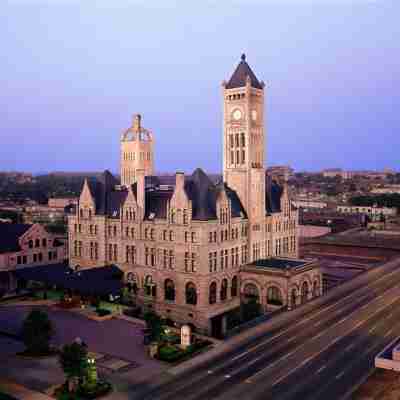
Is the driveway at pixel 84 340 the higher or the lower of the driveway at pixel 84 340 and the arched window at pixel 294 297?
the lower

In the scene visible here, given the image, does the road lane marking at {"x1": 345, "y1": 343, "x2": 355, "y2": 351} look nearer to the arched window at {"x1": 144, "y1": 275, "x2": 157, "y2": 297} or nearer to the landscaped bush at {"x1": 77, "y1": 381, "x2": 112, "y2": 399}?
the landscaped bush at {"x1": 77, "y1": 381, "x2": 112, "y2": 399}

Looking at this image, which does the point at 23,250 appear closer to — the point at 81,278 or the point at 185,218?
the point at 81,278

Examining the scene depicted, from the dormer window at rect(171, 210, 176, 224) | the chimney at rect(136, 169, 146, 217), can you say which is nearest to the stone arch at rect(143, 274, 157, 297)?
the chimney at rect(136, 169, 146, 217)

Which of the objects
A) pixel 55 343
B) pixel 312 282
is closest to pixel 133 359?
pixel 55 343

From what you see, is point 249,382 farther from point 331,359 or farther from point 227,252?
point 227,252

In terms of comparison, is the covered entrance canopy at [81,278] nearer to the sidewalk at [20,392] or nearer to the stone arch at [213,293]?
the stone arch at [213,293]

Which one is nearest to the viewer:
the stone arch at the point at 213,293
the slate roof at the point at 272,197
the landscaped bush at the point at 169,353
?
the landscaped bush at the point at 169,353

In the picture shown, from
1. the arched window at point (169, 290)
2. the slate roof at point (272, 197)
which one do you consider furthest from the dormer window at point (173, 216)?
the slate roof at point (272, 197)
